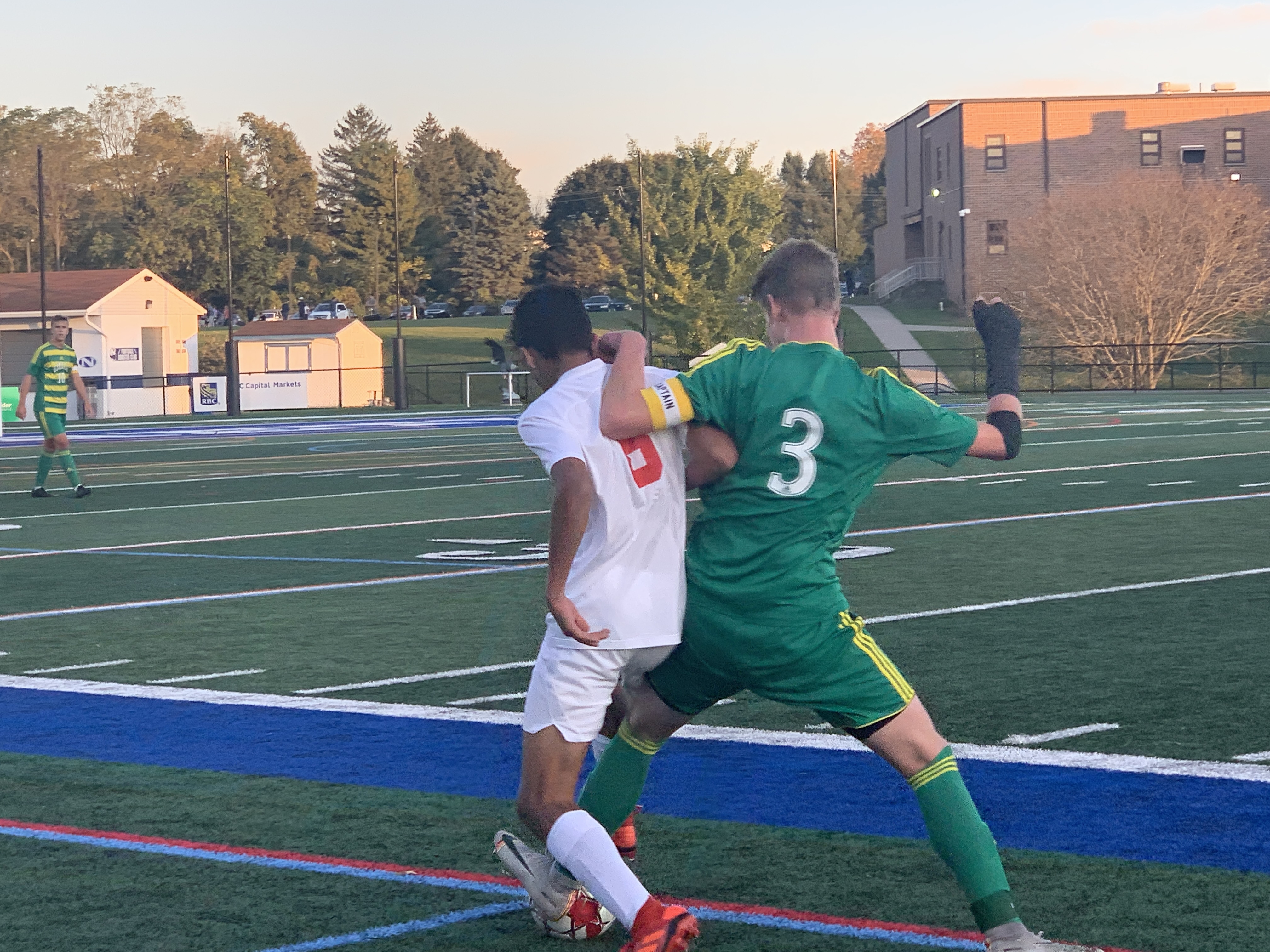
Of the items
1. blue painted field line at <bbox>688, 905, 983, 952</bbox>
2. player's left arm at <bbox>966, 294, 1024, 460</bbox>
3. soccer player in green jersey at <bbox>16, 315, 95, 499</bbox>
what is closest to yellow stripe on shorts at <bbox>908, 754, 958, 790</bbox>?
blue painted field line at <bbox>688, 905, 983, 952</bbox>

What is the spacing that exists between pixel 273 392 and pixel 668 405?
184 ft

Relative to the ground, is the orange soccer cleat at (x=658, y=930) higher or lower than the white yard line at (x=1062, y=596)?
higher

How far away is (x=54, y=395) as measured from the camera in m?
20.0

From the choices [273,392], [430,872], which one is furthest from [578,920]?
[273,392]

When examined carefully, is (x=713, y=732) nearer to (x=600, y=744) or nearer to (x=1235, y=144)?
(x=600, y=744)

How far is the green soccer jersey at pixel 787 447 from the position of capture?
4273 millimetres

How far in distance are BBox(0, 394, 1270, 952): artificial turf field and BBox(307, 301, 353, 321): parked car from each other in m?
97.9

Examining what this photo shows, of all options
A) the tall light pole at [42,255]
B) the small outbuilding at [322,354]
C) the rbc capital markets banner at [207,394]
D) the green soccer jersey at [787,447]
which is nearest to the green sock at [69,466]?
the green soccer jersey at [787,447]

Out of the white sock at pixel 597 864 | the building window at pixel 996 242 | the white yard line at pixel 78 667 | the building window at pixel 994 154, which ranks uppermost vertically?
the building window at pixel 994 154

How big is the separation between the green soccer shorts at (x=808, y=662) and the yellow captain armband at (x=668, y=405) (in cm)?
44

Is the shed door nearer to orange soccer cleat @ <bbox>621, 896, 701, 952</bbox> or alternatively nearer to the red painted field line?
the red painted field line

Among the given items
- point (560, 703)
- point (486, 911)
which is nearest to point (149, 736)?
point (486, 911)

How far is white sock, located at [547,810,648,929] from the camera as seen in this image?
4.19 m

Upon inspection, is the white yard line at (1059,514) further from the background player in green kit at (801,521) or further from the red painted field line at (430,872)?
the background player in green kit at (801,521)
